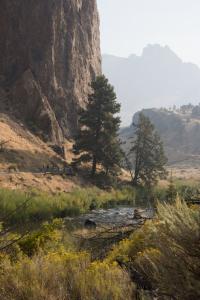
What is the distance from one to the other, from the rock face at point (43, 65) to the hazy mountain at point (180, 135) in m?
61.5

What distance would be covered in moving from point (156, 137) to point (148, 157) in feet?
11.7

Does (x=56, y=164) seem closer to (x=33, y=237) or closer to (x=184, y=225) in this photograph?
(x=33, y=237)

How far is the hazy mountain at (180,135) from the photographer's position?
433ft

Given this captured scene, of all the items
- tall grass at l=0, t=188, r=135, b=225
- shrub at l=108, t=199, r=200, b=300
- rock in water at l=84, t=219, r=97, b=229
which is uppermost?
shrub at l=108, t=199, r=200, b=300

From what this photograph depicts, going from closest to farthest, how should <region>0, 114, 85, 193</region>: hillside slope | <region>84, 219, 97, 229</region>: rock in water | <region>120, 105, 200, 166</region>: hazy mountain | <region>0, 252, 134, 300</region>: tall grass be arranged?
<region>0, 252, 134, 300</region>: tall grass
<region>84, 219, 97, 229</region>: rock in water
<region>0, 114, 85, 193</region>: hillside slope
<region>120, 105, 200, 166</region>: hazy mountain

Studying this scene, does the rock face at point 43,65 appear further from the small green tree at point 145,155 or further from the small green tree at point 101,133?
the small green tree at point 145,155

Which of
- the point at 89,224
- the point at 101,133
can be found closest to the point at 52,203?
the point at 89,224

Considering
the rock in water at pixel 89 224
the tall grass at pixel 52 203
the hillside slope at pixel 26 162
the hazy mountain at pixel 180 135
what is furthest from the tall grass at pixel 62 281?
the hazy mountain at pixel 180 135

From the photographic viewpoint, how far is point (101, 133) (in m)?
46.0

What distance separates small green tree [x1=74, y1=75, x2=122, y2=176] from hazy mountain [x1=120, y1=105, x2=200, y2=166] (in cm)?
7154

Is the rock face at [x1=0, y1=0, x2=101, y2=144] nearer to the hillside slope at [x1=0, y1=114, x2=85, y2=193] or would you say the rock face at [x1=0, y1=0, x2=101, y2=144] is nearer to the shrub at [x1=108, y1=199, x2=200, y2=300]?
the hillside slope at [x1=0, y1=114, x2=85, y2=193]

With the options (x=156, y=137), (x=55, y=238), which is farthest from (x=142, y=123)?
(x=55, y=238)

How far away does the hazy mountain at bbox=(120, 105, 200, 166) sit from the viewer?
13210 cm

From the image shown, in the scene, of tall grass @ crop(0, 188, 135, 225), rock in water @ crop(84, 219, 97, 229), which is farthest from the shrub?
rock in water @ crop(84, 219, 97, 229)
